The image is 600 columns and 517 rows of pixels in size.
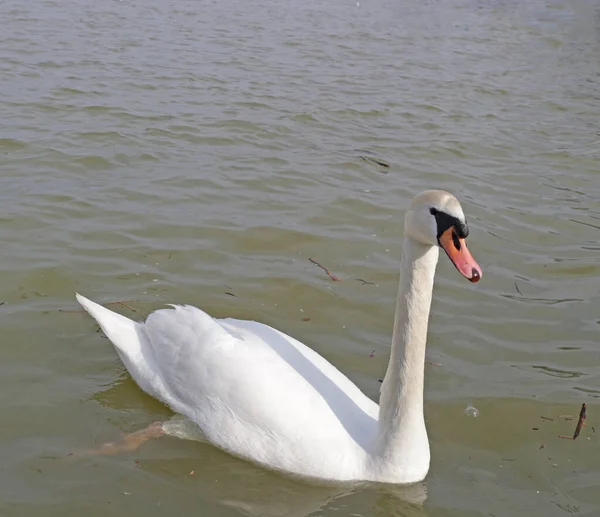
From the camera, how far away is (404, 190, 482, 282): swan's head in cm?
347

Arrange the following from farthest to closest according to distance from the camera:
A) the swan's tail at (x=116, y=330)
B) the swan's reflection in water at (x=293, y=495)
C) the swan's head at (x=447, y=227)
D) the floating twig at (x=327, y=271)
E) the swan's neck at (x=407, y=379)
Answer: the floating twig at (x=327, y=271) → the swan's tail at (x=116, y=330) → the swan's reflection in water at (x=293, y=495) → the swan's neck at (x=407, y=379) → the swan's head at (x=447, y=227)

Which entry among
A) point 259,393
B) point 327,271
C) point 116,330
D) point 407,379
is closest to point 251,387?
point 259,393

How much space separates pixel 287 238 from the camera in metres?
6.82

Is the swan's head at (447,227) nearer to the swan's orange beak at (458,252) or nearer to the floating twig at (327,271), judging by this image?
the swan's orange beak at (458,252)

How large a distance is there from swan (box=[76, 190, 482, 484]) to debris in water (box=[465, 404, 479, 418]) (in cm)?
67

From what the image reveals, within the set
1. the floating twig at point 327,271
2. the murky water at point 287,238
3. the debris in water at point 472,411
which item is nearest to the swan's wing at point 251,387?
the murky water at point 287,238

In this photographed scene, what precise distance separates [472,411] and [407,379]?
3.47 feet

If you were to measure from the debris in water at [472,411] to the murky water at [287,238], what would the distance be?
0.03 m

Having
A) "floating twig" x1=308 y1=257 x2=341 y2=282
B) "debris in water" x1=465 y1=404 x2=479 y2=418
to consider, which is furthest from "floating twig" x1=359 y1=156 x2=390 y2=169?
"debris in water" x1=465 y1=404 x2=479 y2=418

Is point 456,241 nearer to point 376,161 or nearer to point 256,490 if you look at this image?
point 256,490

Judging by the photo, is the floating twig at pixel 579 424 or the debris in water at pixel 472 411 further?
the debris in water at pixel 472 411

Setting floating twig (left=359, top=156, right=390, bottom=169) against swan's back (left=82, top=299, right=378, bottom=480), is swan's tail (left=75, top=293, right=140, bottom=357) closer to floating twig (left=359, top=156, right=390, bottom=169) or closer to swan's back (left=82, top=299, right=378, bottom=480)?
swan's back (left=82, top=299, right=378, bottom=480)

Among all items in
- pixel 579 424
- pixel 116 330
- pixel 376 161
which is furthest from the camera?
pixel 376 161

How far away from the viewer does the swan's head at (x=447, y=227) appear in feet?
11.4
